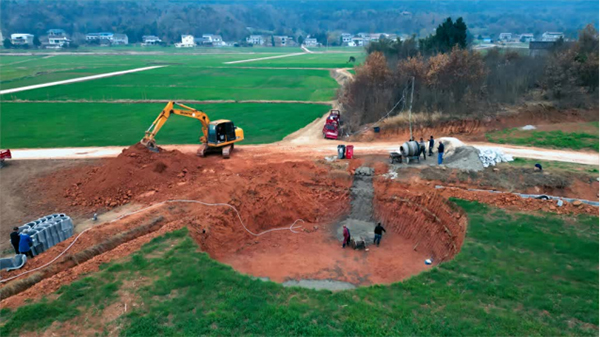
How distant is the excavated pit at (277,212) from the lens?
19.7m

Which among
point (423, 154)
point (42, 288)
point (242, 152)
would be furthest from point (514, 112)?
point (42, 288)

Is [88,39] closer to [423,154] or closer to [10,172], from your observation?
[10,172]

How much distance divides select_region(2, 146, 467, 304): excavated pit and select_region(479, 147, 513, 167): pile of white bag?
19.0 feet

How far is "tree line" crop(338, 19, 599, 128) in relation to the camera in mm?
40000

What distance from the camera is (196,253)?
18219mm

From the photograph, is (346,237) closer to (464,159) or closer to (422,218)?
(422,218)

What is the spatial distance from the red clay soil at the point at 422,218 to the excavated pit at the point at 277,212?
0.06m

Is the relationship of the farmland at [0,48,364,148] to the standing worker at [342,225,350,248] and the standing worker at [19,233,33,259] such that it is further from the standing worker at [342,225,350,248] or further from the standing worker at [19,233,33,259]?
the standing worker at [19,233,33,259]

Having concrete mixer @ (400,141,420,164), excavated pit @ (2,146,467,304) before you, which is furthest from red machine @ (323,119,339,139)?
concrete mixer @ (400,141,420,164)

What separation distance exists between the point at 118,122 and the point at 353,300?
39.4 m

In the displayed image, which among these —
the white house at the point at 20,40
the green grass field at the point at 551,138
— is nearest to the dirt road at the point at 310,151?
the green grass field at the point at 551,138

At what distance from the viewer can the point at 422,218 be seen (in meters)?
23.5

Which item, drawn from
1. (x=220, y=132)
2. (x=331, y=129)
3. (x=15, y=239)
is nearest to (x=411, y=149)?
(x=331, y=129)

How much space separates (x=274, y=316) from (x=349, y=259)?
A: 774 centimetres
